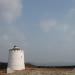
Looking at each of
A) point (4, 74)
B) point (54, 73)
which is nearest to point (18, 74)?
point (4, 74)

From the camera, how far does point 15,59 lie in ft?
122

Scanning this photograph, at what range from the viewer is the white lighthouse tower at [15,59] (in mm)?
36906

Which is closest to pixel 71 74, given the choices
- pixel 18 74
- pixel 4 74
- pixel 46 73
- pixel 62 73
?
pixel 62 73

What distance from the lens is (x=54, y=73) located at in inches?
1183

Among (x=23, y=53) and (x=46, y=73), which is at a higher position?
(x=23, y=53)

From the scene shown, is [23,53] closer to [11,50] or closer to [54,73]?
[11,50]

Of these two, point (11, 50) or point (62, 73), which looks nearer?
point (62, 73)

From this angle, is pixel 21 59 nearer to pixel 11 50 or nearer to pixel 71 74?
pixel 11 50

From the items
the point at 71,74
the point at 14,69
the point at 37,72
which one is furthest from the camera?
the point at 14,69

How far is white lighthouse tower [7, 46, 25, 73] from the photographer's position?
36906 mm

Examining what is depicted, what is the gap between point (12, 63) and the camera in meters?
37.3

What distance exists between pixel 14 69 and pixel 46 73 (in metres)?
7.70

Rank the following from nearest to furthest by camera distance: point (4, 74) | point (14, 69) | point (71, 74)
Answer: point (71, 74)
point (4, 74)
point (14, 69)

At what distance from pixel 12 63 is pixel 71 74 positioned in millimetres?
11041
